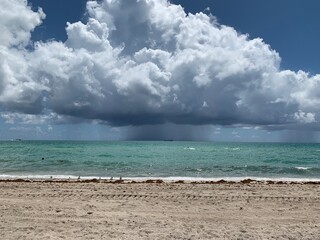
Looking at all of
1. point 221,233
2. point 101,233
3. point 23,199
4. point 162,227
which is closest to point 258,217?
point 221,233

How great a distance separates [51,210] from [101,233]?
321cm

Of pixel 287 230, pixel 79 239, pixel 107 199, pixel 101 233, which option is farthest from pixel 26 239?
pixel 287 230

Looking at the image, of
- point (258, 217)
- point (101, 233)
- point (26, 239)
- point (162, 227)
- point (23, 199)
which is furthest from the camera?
point (23, 199)

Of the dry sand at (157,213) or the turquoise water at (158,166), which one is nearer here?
the dry sand at (157,213)

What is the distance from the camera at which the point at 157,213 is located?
11.2m

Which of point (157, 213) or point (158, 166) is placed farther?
point (158, 166)

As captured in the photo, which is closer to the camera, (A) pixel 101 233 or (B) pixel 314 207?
(A) pixel 101 233

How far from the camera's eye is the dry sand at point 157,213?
896 cm

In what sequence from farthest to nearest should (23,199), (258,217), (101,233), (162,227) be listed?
(23,199)
(258,217)
(162,227)
(101,233)

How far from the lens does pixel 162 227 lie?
9516mm

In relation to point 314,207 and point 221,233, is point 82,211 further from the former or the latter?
point 314,207

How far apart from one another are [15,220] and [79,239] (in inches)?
108

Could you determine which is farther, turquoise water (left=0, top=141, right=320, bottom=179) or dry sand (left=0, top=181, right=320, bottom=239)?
turquoise water (left=0, top=141, right=320, bottom=179)

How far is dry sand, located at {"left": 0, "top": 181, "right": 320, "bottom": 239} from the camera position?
29.4 ft
